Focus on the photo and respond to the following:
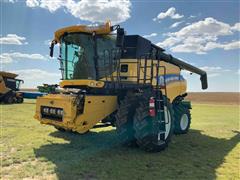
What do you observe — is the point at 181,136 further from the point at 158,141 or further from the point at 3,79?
the point at 3,79

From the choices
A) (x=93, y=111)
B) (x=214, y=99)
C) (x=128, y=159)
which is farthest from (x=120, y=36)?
(x=214, y=99)

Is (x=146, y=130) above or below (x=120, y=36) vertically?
below

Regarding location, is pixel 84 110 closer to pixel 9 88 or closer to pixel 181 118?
pixel 181 118

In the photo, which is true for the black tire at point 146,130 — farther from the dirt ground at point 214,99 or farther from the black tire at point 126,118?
the dirt ground at point 214,99

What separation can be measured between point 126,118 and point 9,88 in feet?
64.2

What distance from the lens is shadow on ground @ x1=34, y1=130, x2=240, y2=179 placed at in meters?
5.43

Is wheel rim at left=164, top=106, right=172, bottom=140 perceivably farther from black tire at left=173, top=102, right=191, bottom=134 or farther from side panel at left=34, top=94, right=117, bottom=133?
black tire at left=173, top=102, right=191, bottom=134

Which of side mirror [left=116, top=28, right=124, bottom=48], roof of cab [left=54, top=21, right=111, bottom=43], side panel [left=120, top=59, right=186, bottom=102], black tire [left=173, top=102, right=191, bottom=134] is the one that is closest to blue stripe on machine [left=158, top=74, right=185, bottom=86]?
side panel [left=120, top=59, right=186, bottom=102]

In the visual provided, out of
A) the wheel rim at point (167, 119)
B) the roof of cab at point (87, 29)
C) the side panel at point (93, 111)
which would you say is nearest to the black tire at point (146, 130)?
the wheel rim at point (167, 119)

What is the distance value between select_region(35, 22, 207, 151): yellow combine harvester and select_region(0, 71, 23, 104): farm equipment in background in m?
16.8

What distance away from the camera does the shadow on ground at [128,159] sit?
5.43 meters

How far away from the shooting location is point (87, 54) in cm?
781

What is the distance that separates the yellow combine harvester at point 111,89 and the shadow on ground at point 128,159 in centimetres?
50

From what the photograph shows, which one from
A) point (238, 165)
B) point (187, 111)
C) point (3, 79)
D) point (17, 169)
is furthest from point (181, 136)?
point (3, 79)
